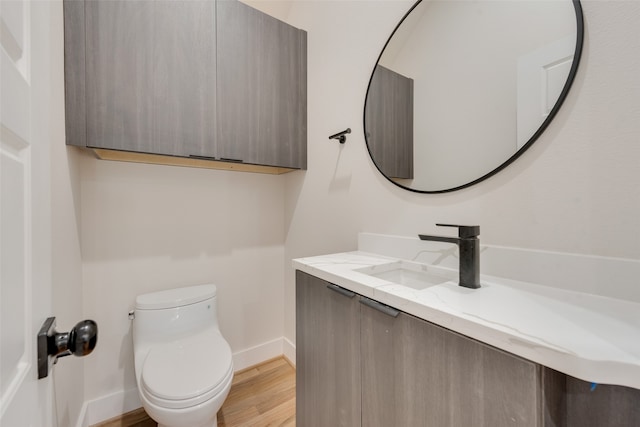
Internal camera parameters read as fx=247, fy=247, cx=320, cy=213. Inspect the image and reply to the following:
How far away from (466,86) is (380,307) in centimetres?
90

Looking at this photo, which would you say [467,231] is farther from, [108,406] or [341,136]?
[108,406]

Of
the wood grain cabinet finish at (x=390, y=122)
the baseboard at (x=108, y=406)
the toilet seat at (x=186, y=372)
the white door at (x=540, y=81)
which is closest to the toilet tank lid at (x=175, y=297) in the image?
the toilet seat at (x=186, y=372)

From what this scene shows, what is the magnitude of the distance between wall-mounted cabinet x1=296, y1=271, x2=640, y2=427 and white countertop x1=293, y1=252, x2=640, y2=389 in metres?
0.03

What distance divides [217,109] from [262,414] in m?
1.82

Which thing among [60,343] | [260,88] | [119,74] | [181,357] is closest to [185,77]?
[119,74]

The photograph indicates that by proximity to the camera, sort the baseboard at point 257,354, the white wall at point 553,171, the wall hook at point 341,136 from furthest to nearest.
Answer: the baseboard at point 257,354
the wall hook at point 341,136
the white wall at point 553,171

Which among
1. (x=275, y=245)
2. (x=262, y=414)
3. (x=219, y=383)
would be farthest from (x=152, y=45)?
(x=262, y=414)

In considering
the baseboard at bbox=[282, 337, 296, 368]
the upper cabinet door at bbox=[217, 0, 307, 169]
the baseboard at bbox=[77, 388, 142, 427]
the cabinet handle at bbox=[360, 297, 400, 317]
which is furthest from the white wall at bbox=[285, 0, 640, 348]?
the baseboard at bbox=[77, 388, 142, 427]

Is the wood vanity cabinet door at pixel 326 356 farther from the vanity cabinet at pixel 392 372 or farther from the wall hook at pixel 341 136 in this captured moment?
the wall hook at pixel 341 136

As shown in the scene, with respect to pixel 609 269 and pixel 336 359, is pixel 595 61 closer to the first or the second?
pixel 609 269

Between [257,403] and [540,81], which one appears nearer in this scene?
[540,81]

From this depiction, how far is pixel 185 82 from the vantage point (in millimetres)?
1353

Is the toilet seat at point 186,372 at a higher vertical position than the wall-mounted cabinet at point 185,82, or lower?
lower

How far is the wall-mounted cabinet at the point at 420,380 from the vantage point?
0.49 meters
